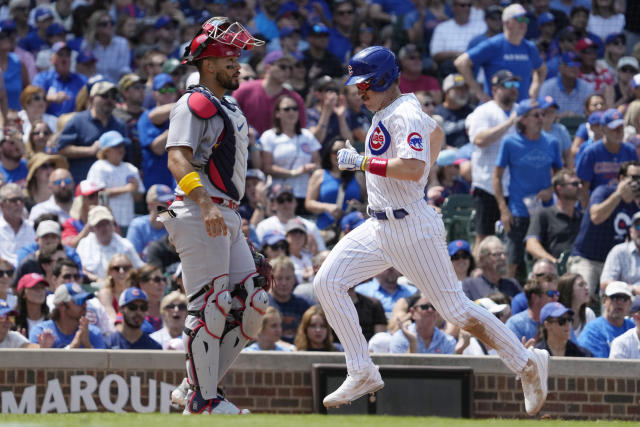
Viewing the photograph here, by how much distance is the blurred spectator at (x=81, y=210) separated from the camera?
38.3 feet

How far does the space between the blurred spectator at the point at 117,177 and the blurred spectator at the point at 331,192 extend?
174 cm

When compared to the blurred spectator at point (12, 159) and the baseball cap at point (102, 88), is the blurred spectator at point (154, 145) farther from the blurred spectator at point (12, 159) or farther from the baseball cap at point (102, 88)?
the blurred spectator at point (12, 159)

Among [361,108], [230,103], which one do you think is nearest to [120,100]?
[361,108]

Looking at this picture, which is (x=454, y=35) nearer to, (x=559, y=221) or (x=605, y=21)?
(x=605, y=21)

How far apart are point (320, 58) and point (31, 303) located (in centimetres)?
644

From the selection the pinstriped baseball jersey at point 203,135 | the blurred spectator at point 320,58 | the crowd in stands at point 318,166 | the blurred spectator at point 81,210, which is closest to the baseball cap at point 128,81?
the crowd in stands at point 318,166

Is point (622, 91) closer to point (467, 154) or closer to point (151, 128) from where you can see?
point (467, 154)

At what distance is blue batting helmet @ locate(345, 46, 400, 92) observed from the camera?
6891 millimetres

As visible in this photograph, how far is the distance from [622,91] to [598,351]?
19.7 ft

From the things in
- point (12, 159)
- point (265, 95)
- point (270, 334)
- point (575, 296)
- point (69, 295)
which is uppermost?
point (265, 95)

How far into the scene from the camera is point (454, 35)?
15852 mm

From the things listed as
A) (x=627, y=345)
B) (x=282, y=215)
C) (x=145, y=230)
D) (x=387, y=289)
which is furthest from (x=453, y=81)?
(x=627, y=345)

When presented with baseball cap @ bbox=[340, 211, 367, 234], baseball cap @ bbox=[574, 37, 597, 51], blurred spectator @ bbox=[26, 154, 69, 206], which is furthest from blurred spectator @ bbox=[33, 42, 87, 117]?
baseball cap @ bbox=[574, 37, 597, 51]

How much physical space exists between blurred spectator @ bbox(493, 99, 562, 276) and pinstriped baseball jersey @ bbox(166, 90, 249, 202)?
5789 mm
